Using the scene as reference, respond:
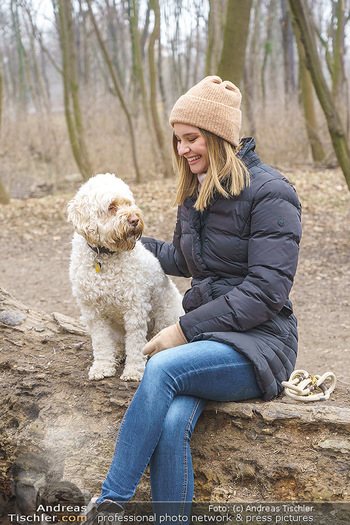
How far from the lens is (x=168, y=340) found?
2.90 meters

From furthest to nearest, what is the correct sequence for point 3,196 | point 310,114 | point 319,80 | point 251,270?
point 310,114
point 3,196
point 319,80
point 251,270

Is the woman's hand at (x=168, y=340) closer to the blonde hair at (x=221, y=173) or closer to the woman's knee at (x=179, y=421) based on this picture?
the woman's knee at (x=179, y=421)

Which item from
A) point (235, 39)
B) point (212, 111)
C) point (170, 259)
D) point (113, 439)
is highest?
point (235, 39)

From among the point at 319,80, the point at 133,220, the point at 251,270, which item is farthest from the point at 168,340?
the point at 319,80

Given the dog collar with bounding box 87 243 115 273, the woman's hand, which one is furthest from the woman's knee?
the dog collar with bounding box 87 243 115 273

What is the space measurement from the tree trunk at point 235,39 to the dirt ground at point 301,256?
2.96 metres

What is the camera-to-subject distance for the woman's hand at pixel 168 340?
9.48 ft

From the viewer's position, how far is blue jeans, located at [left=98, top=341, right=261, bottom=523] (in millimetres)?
2508

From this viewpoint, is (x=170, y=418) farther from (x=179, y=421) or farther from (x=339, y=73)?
(x=339, y=73)

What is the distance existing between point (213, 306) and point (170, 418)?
63cm

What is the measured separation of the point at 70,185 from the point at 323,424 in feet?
43.5

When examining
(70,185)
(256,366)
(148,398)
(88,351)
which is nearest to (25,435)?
(88,351)

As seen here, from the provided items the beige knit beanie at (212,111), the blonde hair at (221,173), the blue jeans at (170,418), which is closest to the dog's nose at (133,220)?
the blonde hair at (221,173)

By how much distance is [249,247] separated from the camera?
2787 mm
